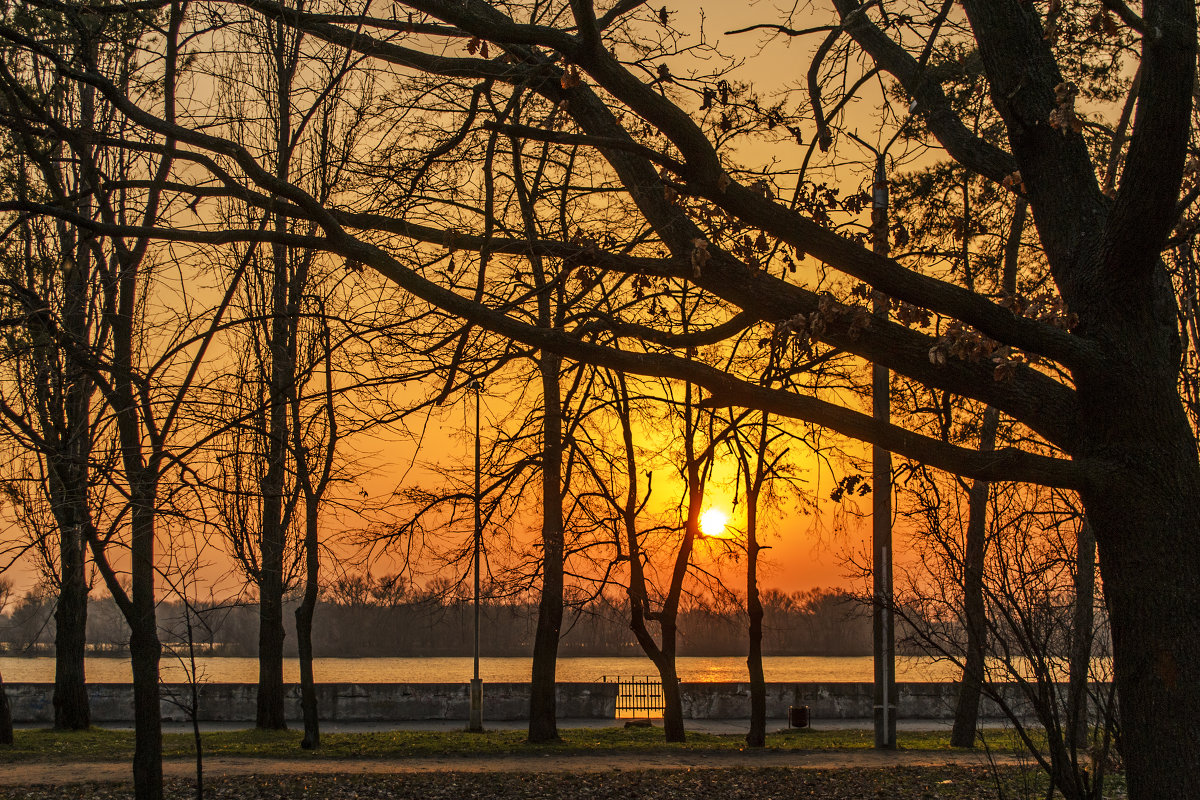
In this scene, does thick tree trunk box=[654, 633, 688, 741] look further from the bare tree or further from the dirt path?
the bare tree

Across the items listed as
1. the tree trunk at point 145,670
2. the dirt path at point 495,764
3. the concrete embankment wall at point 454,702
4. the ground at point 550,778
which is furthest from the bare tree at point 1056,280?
the concrete embankment wall at point 454,702

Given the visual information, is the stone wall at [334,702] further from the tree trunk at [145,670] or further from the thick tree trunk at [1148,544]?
the thick tree trunk at [1148,544]

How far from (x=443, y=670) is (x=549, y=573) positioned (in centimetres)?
5218

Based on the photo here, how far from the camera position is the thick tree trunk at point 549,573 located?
16484 millimetres

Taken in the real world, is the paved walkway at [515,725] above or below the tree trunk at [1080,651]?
below

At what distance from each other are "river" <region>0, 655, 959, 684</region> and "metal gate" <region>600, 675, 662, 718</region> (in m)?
7.45

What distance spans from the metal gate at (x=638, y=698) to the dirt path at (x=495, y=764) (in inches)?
436

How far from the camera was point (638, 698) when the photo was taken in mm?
26359

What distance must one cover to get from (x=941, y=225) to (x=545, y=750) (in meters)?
9.52

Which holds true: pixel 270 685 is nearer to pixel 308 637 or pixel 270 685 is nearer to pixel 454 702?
pixel 308 637

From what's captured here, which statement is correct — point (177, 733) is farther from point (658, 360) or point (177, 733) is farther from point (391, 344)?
point (658, 360)

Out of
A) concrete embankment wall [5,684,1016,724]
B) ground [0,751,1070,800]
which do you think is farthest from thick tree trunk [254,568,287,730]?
ground [0,751,1070,800]

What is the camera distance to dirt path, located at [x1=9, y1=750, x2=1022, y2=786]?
1202 cm

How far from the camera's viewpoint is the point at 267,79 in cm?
823
